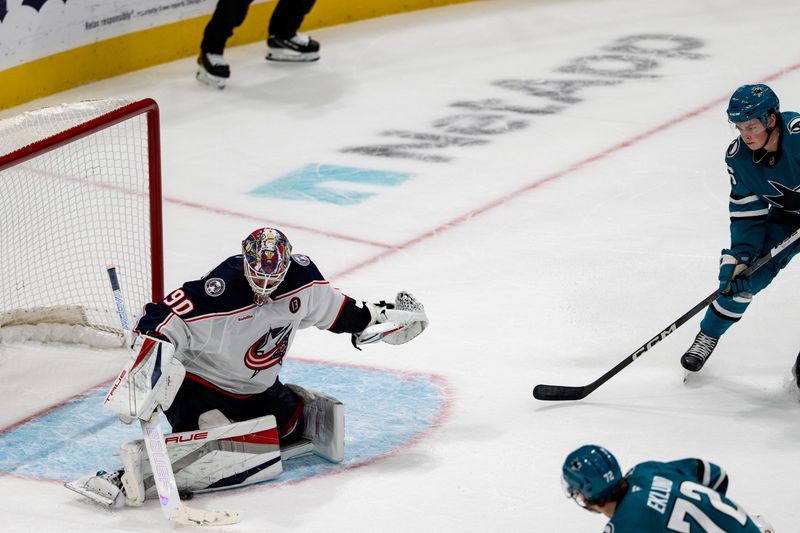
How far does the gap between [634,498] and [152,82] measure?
19.2 feet

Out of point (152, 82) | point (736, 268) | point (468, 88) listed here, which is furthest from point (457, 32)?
point (736, 268)

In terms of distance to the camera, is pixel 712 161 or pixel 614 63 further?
pixel 614 63

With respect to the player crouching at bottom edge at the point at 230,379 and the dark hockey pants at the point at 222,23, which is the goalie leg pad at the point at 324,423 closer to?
the player crouching at bottom edge at the point at 230,379

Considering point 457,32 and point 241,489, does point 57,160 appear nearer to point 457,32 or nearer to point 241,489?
point 241,489

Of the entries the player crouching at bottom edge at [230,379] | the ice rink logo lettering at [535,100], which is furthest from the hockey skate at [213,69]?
the player crouching at bottom edge at [230,379]

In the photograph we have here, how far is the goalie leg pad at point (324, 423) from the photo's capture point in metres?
3.89

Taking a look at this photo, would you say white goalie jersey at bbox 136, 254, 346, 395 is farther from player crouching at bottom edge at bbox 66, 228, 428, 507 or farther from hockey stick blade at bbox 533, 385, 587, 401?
hockey stick blade at bbox 533, 385, 587, 401

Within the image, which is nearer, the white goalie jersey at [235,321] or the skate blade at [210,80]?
the white goalie jersey at [235,321]

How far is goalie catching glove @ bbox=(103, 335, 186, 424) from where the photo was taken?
3.59m

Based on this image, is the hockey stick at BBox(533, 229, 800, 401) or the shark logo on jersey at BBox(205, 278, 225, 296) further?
the hockey stick at BBox(533, 229, 800, 401)

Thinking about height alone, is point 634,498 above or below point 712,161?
above

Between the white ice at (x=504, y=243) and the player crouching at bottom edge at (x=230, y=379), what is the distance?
9cm

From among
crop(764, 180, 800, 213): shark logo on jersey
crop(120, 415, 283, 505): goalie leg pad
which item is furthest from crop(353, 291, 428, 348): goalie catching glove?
crop(764, 180, 800, 213): shark logo on jersey

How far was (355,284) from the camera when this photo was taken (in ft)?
17.6
